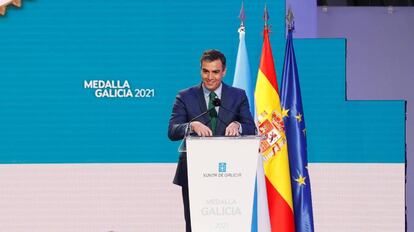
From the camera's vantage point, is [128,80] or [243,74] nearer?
[243,74]

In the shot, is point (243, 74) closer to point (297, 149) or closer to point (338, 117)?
point (297, 149)

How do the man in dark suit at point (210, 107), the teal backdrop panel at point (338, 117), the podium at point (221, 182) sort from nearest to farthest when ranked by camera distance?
1. the podium at point (221, 182)
2. the man in dark suit at point (210, 107)
3. the teal backdrop panel at point (338, 117)

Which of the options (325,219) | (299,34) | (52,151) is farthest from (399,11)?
(52,151)

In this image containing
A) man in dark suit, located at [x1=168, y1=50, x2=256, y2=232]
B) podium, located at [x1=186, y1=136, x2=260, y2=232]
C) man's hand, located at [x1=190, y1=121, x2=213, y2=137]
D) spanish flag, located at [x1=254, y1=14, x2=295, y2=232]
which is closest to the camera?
podium, located at [x1=186, y1=136, x2=260, y2=232]

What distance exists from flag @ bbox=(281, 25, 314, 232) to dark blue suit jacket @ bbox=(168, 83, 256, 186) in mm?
1012

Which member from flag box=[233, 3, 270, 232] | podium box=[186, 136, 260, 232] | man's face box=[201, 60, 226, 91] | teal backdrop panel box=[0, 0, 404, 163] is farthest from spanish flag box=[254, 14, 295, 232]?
podium box=[186, 136, 260, 232]

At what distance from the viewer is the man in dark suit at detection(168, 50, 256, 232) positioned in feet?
17.0

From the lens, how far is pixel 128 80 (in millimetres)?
6582

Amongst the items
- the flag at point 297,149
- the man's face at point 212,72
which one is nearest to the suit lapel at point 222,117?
the man's face at point 212,72

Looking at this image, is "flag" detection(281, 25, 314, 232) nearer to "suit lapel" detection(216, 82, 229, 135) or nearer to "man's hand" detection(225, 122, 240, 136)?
"suit lapel" detection(216, 82, 229, 135)

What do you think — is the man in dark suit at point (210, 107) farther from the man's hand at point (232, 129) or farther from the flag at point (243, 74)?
the flag at point (243, 74)

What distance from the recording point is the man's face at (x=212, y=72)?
5172mm

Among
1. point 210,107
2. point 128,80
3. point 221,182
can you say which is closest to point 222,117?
point 210,107

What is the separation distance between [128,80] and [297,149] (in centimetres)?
136
